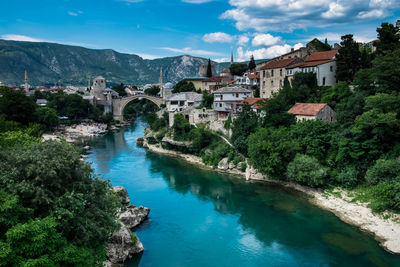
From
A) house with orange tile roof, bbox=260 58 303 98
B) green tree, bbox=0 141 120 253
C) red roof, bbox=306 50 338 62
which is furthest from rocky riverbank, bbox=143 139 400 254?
red roof, bbox=306 50 338 62

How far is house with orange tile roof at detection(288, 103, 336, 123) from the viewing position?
24.2 m

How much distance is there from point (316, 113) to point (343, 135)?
145 inches

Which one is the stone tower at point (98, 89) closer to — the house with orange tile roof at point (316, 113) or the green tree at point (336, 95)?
the house with orange tile roof at point (316, 113)

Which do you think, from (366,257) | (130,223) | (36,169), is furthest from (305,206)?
(36,169)

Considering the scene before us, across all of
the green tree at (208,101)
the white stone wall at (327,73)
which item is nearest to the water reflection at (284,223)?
the white stone wall at (327,73)

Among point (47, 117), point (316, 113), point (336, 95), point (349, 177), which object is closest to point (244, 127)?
point (316, 113)

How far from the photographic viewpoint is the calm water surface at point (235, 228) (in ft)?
46.0

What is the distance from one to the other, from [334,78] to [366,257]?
2113cm

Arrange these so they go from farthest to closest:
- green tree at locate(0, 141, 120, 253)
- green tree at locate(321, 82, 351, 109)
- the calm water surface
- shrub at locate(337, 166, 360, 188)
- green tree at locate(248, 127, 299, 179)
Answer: green tree at locate(321, 82, 351, 109) → green tree at locate(248, 127, 299, 179) → shrub at locate(337, 166, 360, 188) → the calm water surface → green tree at locate(0, 141, 120, 253)

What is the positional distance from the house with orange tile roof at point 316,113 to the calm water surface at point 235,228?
697cm

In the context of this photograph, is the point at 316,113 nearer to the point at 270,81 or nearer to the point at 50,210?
the point at 270,81

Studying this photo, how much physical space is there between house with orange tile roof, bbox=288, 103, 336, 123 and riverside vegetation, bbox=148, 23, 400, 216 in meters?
0.81

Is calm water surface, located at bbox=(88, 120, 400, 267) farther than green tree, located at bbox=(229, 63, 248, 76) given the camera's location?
No

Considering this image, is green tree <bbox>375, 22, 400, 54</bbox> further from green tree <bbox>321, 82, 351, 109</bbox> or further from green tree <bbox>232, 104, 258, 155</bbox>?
green tree <bbox>232, 104, 258, 155</bbox>
